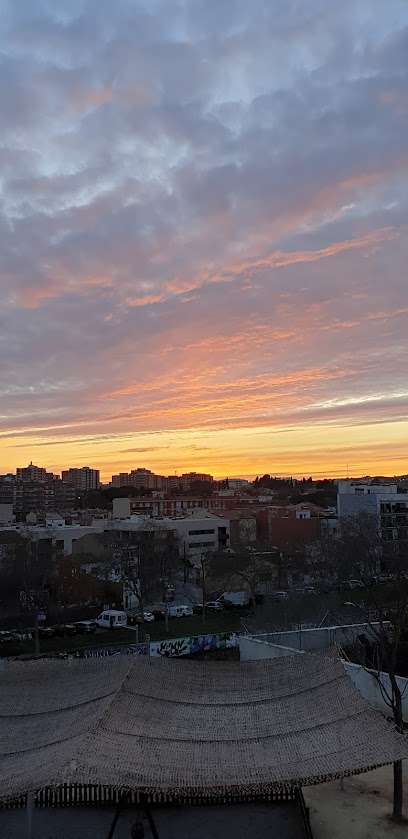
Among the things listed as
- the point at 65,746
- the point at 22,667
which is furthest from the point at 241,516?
the point at 65,746

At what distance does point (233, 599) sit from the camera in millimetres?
36656

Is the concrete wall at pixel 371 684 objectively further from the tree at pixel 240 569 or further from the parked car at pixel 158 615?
the tree at pixel 240 569

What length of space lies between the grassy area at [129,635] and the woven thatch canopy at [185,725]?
15727mm

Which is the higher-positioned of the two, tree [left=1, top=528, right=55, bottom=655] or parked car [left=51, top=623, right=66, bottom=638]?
tree [left=1, top=528, right=55, bottom=655]

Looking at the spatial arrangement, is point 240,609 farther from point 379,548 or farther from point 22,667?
point 22,667

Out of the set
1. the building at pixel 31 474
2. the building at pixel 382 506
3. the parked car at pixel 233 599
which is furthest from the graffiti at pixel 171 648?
the building at pixel 31 474

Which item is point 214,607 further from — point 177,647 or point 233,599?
point 177,647

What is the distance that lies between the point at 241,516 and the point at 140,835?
53.6 meters

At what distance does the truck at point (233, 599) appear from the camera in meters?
36.3

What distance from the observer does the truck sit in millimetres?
36312

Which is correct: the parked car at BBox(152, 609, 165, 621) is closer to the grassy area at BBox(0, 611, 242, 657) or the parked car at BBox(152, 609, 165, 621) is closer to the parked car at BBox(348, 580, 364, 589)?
the grassy area at BBox(0, 611, 242, 657)

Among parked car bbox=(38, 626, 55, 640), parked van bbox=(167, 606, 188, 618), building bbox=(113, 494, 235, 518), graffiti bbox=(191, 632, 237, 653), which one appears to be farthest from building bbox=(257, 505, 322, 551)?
graffiti bbox=(191, 632, 237, 653)

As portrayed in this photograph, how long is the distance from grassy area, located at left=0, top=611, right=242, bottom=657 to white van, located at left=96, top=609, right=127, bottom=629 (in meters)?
0.44

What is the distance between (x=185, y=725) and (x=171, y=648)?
15.0 m
